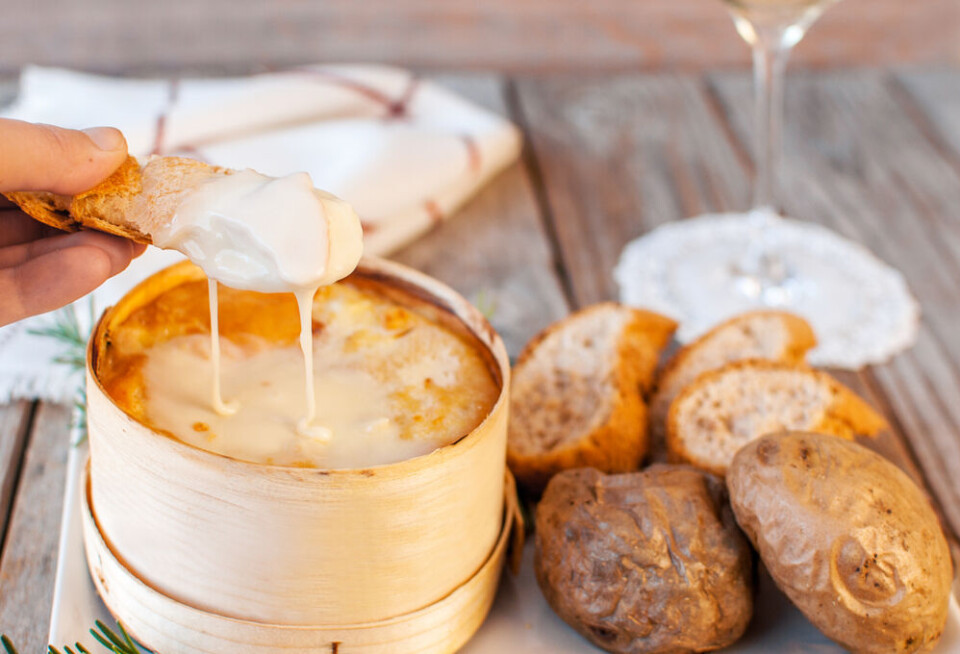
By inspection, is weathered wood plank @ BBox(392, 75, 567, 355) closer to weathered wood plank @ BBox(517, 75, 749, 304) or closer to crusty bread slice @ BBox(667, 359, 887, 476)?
weathered wood plank @ BBox(517, 75, 749, 304)

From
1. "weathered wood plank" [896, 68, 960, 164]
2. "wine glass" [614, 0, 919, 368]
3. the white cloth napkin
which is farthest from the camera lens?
"weathered wood plank" [896, 68, 960, 164]

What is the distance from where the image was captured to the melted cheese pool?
98 cm

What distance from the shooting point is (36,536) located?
1.29 meters

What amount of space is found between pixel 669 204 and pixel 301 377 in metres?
1.26

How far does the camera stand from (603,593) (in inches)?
40.5

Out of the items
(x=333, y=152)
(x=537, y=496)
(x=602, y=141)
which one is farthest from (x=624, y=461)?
(x=602, y=141)

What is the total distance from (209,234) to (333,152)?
1.05 m

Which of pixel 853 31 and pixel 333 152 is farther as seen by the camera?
pixel 853 31

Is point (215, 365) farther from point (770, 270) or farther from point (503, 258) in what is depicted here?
point (770, 270)

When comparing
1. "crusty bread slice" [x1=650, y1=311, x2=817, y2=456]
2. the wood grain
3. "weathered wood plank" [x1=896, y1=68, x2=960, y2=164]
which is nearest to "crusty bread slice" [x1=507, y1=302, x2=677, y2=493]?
"crusty bread slice" [x1=650, y1=311, x2=817, y2=456]

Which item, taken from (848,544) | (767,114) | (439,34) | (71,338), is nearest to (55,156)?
(71,338)

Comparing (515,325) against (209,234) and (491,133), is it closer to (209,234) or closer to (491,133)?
(491,133)

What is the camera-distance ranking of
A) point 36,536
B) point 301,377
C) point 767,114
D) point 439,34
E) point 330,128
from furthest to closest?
1. point 439,34
2. point 330,128
3. point 767,114
4. point 36,536
5. point 301,377

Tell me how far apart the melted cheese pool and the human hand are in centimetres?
7
